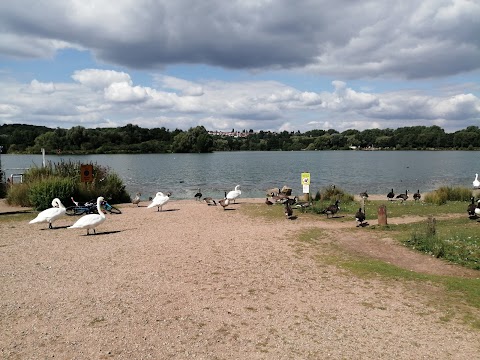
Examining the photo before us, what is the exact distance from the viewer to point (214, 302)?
723 centimetres

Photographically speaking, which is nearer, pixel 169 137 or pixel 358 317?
pixel 358 317

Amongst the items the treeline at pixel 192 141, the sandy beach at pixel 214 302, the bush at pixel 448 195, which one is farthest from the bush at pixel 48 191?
the treeline at pixel 192 141

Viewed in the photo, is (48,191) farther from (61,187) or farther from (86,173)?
(86,173)

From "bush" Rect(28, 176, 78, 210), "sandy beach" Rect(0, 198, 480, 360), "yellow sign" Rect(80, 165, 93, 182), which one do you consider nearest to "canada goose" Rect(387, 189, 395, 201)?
"sandy beach" Rect(0, 198, 480, 360)

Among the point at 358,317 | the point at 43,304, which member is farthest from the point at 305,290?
the point at 43,304

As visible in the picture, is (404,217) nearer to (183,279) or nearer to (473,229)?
(473,229)

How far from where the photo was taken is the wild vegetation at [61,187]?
738 inches

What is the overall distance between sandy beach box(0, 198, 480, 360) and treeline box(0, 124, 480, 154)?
3459 inches

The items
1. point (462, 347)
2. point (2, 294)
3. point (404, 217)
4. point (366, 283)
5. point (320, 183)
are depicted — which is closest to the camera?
point (462, 347)

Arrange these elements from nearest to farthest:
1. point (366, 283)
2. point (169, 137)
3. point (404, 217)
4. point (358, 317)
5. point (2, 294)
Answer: point (358, 317) < point (2, 294) < point (366, 283) < point (404, 217) < point (169, 137)

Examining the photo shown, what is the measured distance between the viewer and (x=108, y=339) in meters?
5.80

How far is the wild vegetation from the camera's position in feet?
61.5

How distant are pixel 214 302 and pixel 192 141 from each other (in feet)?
391

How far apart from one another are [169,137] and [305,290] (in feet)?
482
